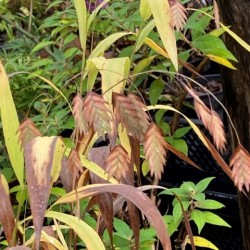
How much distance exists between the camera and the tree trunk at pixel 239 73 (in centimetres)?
125

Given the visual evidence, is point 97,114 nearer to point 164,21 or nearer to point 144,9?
point 164,21

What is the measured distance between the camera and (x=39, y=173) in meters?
0.73

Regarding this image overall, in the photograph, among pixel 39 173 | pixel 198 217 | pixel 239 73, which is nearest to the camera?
pixel 39 173

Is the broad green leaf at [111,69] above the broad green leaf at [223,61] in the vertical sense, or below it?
above

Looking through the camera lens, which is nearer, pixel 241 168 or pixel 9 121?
pixel 241 168

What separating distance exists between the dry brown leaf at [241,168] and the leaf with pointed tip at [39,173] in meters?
0.22

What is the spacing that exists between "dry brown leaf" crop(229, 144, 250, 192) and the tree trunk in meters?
0.51

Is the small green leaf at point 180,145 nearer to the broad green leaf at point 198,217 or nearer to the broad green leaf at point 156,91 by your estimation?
the broad green leaf at point 156,91

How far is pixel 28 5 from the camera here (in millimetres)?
2447

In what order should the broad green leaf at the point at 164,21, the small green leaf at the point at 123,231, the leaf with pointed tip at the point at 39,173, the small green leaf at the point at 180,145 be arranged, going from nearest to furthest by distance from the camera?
the leaf with pointed tip at the point at 39,173, the broad green leaf at the point at 164,21, the small green leaf at the point at 123,231, the small green leaf at the point at 180,145

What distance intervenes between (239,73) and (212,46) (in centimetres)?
10

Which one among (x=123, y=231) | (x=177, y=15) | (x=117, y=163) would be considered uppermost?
(x=177, y=15)

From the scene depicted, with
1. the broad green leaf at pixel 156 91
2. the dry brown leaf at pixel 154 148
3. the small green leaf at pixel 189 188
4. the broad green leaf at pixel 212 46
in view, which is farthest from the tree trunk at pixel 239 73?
the dry brown leaf at pixel 154 148

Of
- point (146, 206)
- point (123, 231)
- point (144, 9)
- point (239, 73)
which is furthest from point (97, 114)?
point (239, 73)
